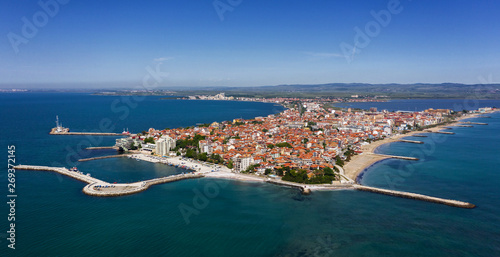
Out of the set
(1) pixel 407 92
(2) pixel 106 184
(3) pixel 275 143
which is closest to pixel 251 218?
(2) pixel 106 184

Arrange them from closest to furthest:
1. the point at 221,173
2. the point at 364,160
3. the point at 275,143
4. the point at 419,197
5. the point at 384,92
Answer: the point at 419,197
the point at 221,173
the point at 364,160
the point at 275,143
the point at 384,92

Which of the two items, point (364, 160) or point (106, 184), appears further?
point (364, 160)

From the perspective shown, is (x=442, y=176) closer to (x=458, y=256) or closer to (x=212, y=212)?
(x=458, y=256)

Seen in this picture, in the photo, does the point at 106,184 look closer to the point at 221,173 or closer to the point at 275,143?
the point at 221,173

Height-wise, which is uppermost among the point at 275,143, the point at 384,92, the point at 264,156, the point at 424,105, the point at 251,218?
the point at 384,92

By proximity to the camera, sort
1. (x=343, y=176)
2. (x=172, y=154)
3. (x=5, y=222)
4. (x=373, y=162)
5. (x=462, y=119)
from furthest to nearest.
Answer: (x=462, y=119) → (x=172, y=154) → (x=373, y=162) → (x=343, y=176) → (x=5, y=222)

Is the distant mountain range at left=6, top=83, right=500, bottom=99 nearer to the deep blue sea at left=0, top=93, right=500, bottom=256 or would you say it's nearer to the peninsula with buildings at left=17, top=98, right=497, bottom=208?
the peninsula with buildings at left=17, top=98, right=497, bottom=208

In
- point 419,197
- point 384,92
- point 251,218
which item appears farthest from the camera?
point 384,92

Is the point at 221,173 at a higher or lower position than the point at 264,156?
lower

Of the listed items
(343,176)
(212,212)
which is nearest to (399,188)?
(343,176)
